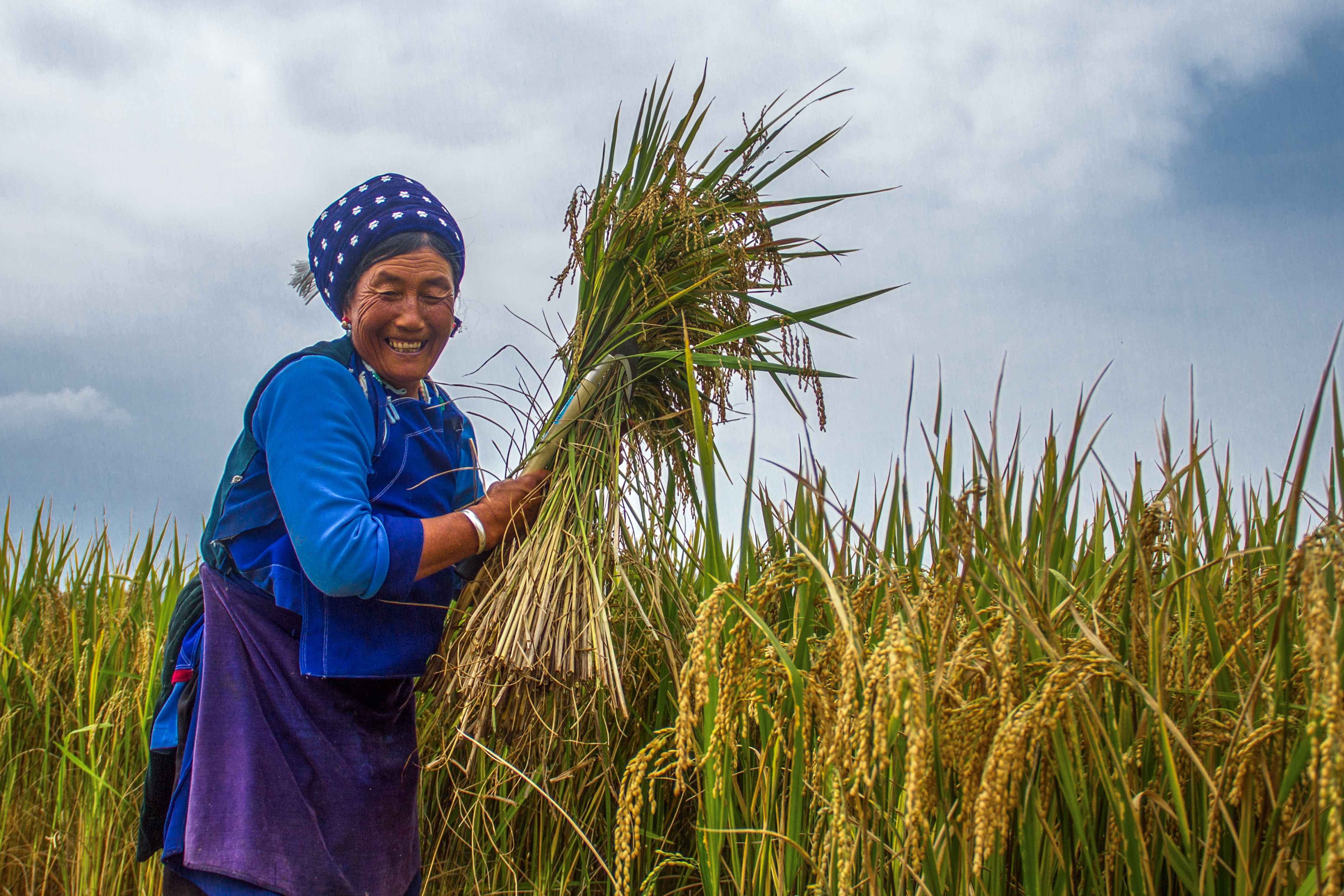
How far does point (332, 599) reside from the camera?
1.88 meters

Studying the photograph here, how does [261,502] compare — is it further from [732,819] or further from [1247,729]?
[1247,729]

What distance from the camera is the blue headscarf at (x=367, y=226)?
6.80ft

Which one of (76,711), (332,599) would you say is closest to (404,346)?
(332,599)

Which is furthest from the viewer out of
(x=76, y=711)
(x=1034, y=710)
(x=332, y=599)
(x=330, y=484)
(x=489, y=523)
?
(x=76, y=711)

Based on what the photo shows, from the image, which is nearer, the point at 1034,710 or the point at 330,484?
the point at 1034,710

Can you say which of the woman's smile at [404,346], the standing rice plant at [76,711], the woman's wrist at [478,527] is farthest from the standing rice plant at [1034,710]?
the standing rice plant at [76,711]

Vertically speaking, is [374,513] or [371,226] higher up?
[371,226]

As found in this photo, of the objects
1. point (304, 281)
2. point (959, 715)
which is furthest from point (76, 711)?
point (959, 715)

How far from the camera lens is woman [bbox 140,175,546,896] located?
5.79 feet

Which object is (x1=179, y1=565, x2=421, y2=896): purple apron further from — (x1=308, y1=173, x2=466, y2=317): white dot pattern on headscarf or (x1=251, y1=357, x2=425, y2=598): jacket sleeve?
(x1=308, y1=173, x2=466, y2=317): white dot pattern on headscarf

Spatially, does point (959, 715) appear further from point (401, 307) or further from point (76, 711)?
point (76, 711)

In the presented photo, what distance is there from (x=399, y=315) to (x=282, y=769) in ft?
3.20

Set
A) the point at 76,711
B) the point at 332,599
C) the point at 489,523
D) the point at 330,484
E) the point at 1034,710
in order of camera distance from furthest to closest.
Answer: the point at 76,711 → the point at 489,523 → the point at 332,599 → the point at 330,484 → the point at 1034,710

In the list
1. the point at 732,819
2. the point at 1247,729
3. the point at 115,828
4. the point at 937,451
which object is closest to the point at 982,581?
the point at 937,451
